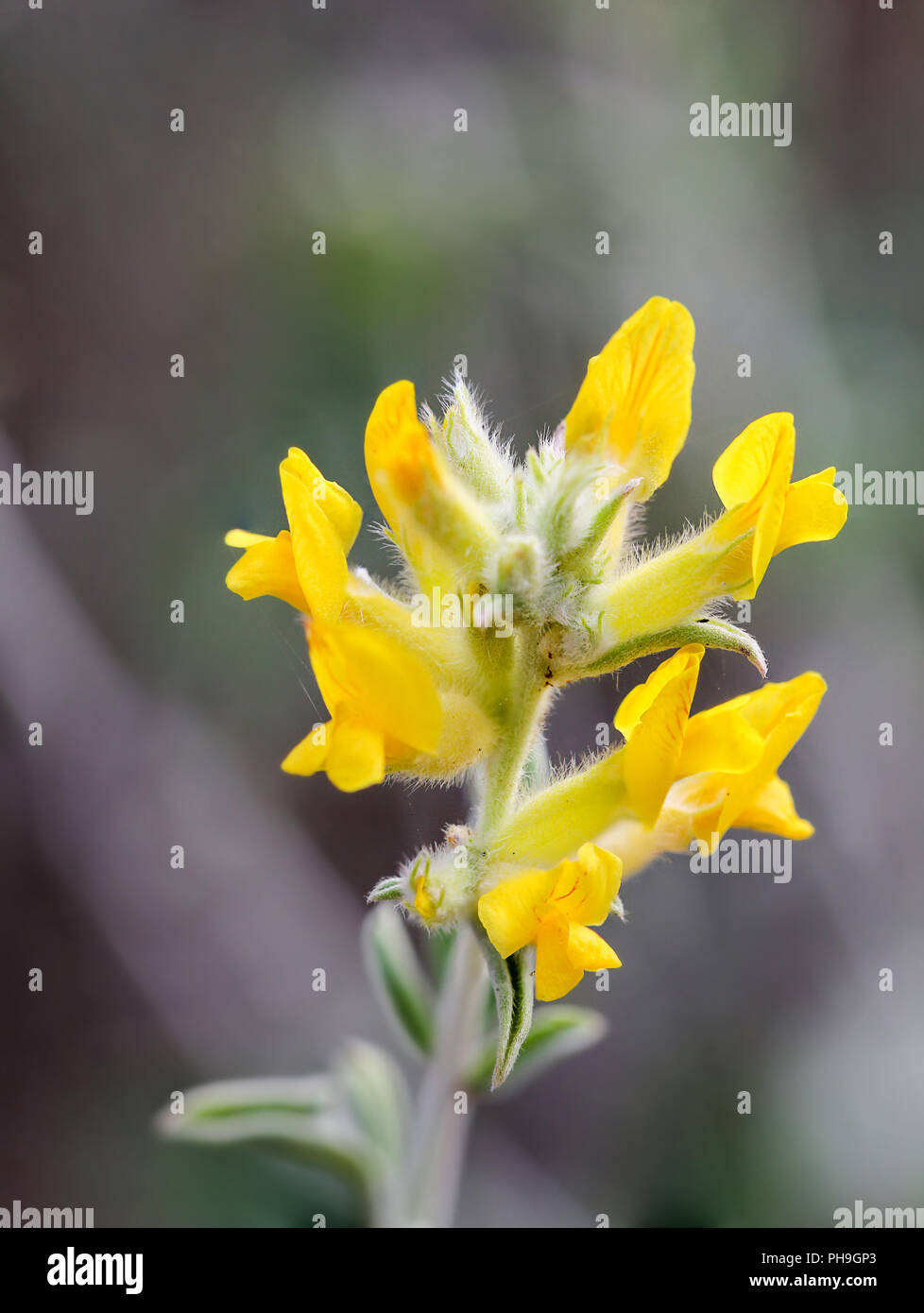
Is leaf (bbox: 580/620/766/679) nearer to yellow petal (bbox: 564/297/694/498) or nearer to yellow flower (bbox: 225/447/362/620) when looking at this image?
yellow petal (bbox: 564/297/694/498)

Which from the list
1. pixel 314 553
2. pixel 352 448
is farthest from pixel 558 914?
pixel 352 448

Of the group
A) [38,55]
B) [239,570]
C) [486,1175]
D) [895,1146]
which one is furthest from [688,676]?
[38,55]

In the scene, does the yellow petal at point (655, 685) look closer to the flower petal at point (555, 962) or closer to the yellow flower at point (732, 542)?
the yellow flower at point (732, 542)

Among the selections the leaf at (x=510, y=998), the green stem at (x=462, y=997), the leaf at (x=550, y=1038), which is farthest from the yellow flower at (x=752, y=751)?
the leaf at (x=550, y=1038)

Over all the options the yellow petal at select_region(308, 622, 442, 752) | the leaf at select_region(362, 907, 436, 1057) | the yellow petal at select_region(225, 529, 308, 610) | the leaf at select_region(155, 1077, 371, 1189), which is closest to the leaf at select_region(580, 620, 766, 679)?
the yellow petal at select_region(308, 622, 442, 752)

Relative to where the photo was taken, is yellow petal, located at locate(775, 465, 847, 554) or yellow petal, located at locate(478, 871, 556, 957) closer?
yellow petal, located at locate(478, 871, 556, 957)
